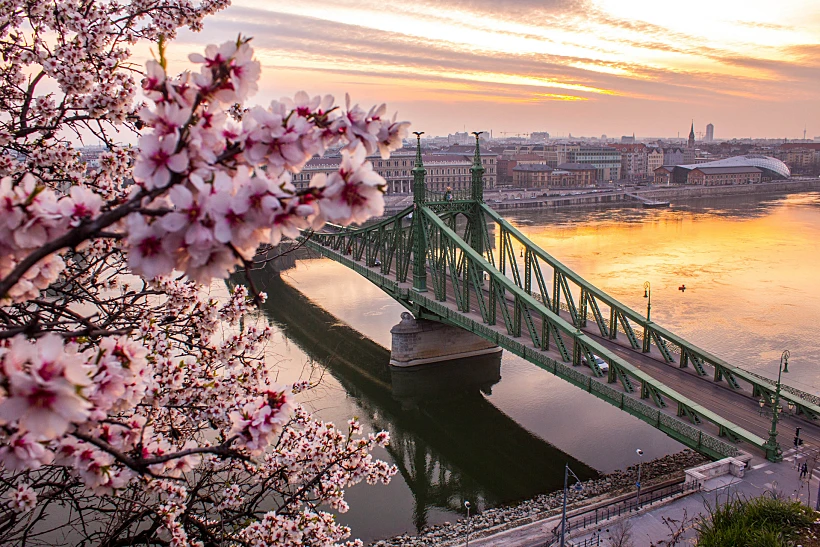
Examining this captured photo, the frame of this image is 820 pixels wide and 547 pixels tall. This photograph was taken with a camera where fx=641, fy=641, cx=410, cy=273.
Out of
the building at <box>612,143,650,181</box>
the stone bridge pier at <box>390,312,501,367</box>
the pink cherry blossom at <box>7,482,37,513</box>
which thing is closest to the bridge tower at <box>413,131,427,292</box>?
the stone bridge pier at <box>390,312,501,367</box>

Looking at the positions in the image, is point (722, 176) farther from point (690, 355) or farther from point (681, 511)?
point (681, 511)

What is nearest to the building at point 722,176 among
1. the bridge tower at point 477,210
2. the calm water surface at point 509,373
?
the calm water surface at point 509,373

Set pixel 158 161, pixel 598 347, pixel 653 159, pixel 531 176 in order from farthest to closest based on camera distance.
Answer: pixel 653 159 < pixel 531 176 < pixel 598 347 < pixel 158 161

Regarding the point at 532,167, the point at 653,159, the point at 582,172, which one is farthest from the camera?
the point at 653,159

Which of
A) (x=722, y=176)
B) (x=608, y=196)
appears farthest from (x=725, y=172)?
(x=608, y=196)

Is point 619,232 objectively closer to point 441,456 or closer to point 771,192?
point 441,456

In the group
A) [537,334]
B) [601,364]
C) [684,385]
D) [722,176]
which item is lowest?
[722,176]
